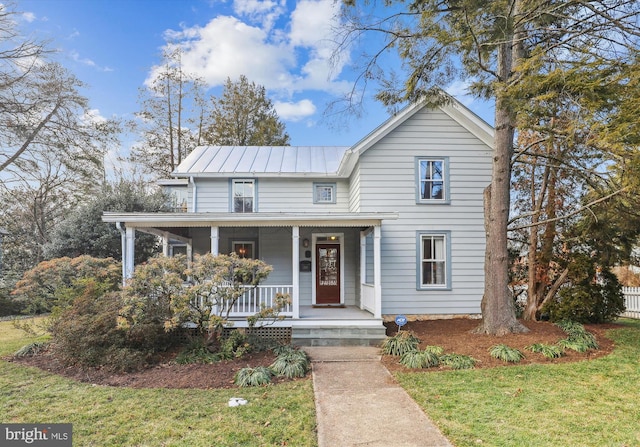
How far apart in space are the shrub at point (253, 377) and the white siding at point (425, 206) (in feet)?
17.6

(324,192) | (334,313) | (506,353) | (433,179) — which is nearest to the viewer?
(506,353)

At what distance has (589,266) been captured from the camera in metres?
9.87

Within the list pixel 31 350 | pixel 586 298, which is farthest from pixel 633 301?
pixel 31 350

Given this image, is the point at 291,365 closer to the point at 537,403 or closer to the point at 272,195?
the point at 537,403

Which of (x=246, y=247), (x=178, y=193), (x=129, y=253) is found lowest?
(x=129, y=253)

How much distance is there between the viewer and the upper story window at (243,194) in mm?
12164

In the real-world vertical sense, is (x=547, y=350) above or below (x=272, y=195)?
below

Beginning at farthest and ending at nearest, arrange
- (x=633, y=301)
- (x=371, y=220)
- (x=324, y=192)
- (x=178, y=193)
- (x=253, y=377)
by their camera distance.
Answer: (x=178, y=193), (x=633, y=301), (x=324, y=192), (x=371, y=220), (x=253, y=377)

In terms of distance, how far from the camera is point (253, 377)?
5754 millimetres

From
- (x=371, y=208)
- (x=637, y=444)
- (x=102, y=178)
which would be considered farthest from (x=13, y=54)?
(x=637, y=444)

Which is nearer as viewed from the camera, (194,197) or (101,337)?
(101,337)

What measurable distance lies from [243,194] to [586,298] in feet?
33.5

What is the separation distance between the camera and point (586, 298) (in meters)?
9.77

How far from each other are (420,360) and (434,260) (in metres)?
4.76
